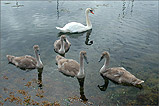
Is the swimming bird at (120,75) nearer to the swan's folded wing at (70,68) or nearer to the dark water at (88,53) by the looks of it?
the dark water at (88,53)

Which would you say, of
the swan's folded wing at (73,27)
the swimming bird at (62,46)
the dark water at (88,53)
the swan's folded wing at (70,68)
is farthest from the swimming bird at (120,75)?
the swan's folded wing at (73,27)

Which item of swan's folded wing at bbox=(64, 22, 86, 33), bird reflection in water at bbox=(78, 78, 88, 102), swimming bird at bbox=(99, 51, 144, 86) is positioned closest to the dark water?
bird reflection in water at bbox=(78, 78, 88, 102)

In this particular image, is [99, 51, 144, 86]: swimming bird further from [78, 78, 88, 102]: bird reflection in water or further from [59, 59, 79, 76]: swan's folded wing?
[59, 59, 79, 76]: swan's folded wing

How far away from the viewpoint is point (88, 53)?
431 inches

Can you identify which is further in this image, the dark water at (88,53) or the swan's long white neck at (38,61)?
the swan's long white neck at (38,61)

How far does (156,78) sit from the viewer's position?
27.3 feet

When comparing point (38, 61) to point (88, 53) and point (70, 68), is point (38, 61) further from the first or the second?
point (88, 53)

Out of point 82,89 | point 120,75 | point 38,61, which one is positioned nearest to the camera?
point 82,89

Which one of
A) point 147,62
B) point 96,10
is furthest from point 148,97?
point 96,10

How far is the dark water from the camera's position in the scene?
715 cm

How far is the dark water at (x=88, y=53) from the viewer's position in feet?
23.5

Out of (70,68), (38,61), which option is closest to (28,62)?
(38,61)

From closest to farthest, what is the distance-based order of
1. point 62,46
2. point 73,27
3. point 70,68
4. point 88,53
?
point 70,68 → point 62,46 → point 88,53 → point 73,27

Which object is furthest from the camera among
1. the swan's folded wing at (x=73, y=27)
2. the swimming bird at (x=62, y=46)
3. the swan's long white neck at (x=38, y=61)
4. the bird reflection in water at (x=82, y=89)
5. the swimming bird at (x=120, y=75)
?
the swan's folded wing at (x=73, y=27)
